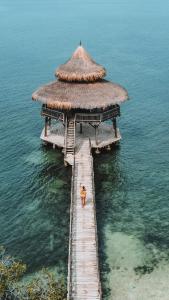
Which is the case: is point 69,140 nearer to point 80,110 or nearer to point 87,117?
point 87,117

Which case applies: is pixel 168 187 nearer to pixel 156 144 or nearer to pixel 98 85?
pixel 156 144

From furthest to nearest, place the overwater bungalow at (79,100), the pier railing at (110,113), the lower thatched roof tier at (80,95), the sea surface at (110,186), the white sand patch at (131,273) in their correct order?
the pier railing at (110,113) < the overwater bungalow at (79,100) < the lower thatched roof tier at (80,95) < the sea surface at (110,186) < the white sand patch at (131,273)

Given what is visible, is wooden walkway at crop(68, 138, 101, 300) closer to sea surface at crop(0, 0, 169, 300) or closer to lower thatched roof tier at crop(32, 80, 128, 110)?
sea surface at crop(0, 0, 169, 300)

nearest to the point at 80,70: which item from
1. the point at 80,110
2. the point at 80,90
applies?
the point at 80,90

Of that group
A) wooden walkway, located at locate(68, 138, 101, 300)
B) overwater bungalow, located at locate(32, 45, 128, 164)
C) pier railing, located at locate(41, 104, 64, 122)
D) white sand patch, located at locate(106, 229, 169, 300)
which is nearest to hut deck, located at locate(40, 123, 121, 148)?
overwater bungalow, located at locate(32, 45, 128, 164)

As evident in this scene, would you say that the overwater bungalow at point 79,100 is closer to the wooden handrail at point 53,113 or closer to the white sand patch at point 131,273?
the wooden handrail at point 53,113

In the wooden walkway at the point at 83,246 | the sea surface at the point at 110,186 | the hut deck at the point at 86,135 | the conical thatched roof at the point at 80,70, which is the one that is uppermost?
the conical thatched roof at the point at 80,70

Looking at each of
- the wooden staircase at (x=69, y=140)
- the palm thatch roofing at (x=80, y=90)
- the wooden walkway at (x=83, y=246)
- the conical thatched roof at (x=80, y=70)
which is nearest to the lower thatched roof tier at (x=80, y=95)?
the palm thatch roofing at (x=80, y=90)
